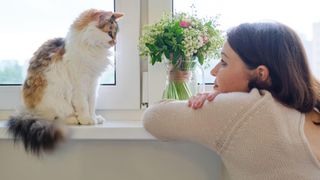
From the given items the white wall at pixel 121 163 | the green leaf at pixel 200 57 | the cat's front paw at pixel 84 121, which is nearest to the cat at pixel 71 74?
the cat's front paw at pixel 84 121

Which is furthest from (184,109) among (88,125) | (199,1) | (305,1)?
(305,1)

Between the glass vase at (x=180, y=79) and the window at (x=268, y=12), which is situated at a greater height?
the window at (x=268, y=12)

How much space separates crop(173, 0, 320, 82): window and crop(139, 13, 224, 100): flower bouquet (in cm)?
16

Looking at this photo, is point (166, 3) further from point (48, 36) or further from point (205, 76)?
point (48, 36)

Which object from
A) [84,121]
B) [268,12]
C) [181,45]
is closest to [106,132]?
[84,121]

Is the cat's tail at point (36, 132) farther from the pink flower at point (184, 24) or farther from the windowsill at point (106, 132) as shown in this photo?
the pink flower at point (184, 24)

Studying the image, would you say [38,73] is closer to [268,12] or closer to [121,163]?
[121,163]

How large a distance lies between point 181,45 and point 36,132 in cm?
47

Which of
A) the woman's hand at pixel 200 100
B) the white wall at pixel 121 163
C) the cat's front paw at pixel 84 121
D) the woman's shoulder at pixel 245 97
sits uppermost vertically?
the woman's shoulder at pixel 245 97

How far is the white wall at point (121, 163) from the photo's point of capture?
114cm

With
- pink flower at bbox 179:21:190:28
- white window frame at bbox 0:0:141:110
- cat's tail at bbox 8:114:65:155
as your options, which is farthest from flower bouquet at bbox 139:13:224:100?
cat's tail at bbox 8:114:65:155

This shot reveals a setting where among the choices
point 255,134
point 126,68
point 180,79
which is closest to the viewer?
point 255,134

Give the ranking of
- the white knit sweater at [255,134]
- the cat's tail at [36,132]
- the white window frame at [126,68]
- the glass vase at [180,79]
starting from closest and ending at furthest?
the white knit sweater at [255,134], the cat's tail at [36,132], the glass vase at [180,79], the white window frame at [126,68]

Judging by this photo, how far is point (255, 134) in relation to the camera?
0.72 metres
